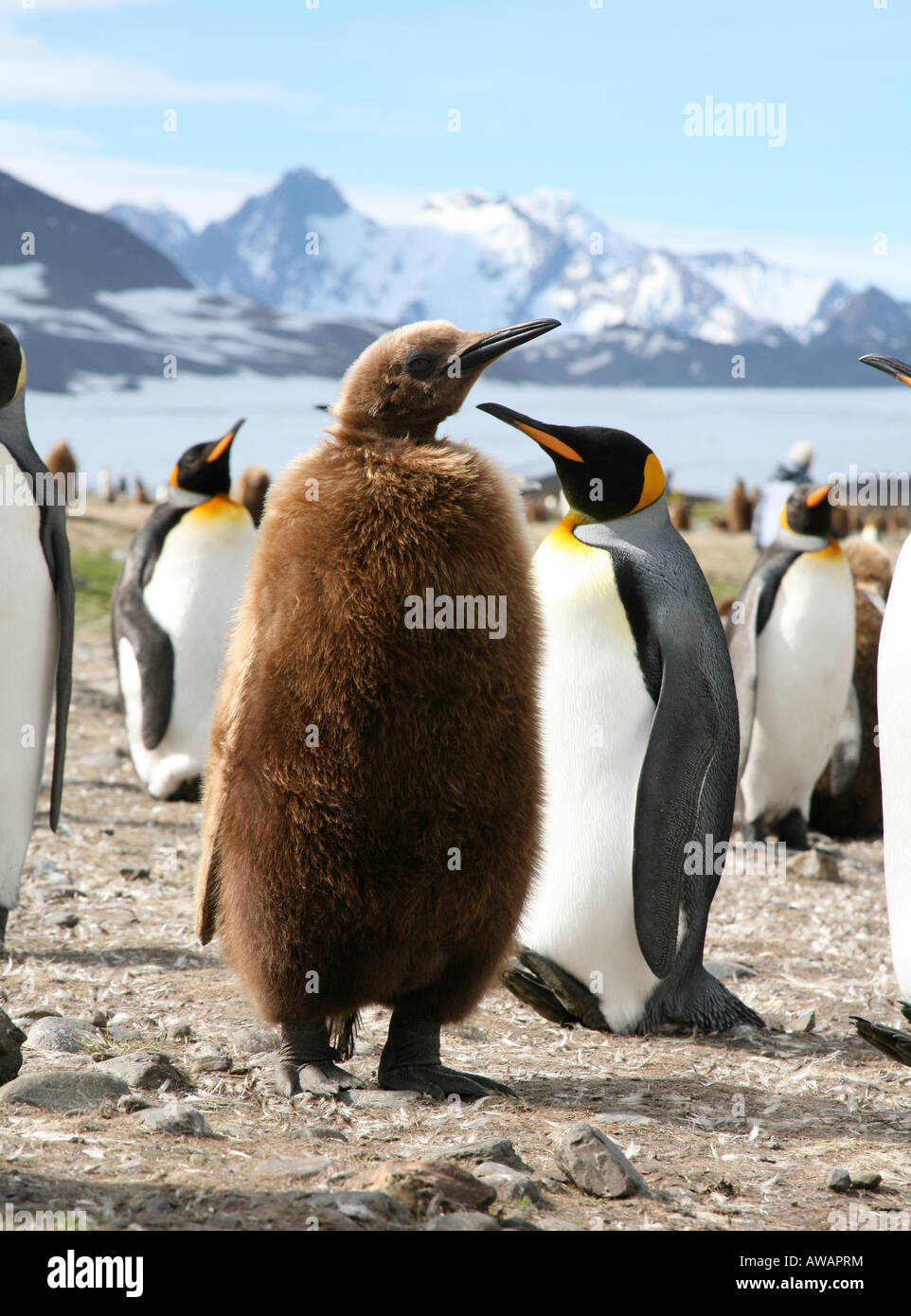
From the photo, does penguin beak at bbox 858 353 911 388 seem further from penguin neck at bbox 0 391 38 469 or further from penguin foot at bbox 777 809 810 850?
penguin foot at bbox 777 809 810 850

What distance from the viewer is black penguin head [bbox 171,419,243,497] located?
7457 mm

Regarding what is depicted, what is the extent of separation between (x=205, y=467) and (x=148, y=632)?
3.46 ft

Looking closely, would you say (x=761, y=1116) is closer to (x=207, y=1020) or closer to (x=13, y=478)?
(x=207, y=1020)

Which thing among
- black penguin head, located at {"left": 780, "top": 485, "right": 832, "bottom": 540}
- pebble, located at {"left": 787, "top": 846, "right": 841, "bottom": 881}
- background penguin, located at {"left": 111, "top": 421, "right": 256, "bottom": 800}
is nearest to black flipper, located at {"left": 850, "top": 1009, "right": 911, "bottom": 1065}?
pebble, located at {"left": 787, "top": 846, "right": 841, "bottom": 881}

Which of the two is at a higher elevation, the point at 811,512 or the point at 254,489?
the point at 254,489

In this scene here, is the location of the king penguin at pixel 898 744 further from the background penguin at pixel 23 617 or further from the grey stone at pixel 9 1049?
the background penguin at pixel 23 617

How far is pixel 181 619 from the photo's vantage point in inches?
286

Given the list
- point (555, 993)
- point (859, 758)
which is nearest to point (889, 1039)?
point (555, 993)

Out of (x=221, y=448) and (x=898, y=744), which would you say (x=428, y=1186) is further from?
(x=221, y=448)

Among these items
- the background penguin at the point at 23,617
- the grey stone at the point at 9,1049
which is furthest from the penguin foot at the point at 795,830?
the grey stone at the point at 9,1049

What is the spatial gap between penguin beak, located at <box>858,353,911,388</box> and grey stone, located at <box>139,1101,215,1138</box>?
253 centimetres

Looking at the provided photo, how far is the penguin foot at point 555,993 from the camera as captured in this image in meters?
3.84

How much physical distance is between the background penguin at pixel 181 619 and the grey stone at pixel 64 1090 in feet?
15.0
